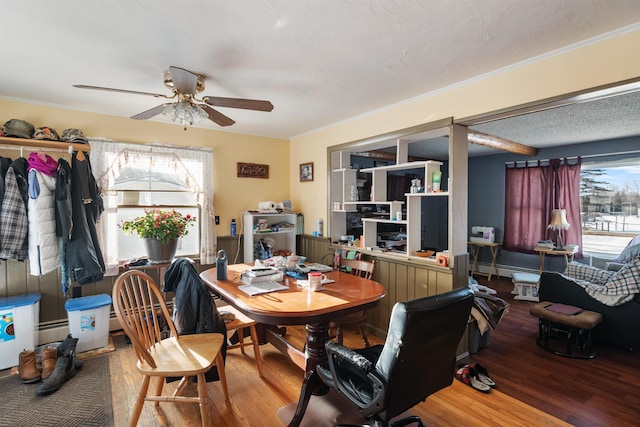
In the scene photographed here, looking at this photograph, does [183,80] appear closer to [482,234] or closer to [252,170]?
[252,170]

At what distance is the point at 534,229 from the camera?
5.34 m

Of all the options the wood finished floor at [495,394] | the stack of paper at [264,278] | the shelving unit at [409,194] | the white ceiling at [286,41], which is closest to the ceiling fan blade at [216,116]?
the white ceiling at [286,41]

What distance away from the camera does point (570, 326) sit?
2961mm

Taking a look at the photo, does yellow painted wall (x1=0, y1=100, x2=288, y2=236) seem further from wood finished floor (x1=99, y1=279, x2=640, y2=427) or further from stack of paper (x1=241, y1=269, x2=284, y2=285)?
wood finished floor (x1=99, y1=279, x2=640, y2=427)

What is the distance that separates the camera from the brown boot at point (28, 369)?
7.97 feet

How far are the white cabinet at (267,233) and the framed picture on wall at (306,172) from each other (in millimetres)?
518

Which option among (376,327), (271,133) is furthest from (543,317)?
(271,133)

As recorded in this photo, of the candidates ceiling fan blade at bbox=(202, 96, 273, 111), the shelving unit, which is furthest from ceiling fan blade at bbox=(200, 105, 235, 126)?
the shelving unit

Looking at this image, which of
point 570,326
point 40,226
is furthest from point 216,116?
point 570,326

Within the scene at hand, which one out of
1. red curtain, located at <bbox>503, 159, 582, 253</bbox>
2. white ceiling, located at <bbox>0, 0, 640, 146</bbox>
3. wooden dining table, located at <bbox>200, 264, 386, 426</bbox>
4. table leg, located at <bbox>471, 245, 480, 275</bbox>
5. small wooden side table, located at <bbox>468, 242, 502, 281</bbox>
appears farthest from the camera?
table leg, located at <bbox>471, 245, 480, 275</bbox>

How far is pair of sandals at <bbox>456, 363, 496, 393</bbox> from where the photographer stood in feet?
7.82

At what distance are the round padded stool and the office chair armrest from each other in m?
2.51

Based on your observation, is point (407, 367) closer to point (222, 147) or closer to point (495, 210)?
point (222, 147)

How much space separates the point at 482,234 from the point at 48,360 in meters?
6.22
